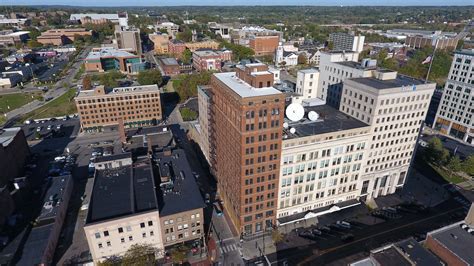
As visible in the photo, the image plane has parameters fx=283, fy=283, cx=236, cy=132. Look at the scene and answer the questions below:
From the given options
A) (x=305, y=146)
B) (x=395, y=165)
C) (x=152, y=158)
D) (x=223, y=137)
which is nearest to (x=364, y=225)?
(x=395, y=165)

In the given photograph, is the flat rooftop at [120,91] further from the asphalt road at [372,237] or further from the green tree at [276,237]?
the asphalt road at [372,237]

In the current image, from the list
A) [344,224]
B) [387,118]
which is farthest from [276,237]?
[387,118]

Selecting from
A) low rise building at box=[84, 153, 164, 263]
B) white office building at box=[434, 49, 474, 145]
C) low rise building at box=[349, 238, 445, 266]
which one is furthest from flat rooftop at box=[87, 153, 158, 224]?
white office building at box=[434, 49, 474, 145]

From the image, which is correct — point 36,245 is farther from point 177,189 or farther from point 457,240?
point 457,240

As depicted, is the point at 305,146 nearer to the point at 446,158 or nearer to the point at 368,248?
the point at 368,248

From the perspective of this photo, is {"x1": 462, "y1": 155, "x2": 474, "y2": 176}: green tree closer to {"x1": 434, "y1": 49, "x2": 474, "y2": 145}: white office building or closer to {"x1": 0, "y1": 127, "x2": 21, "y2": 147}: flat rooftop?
{"x1": 434, "y1": 49, "x2": 474, "y2": 145}: white office building
